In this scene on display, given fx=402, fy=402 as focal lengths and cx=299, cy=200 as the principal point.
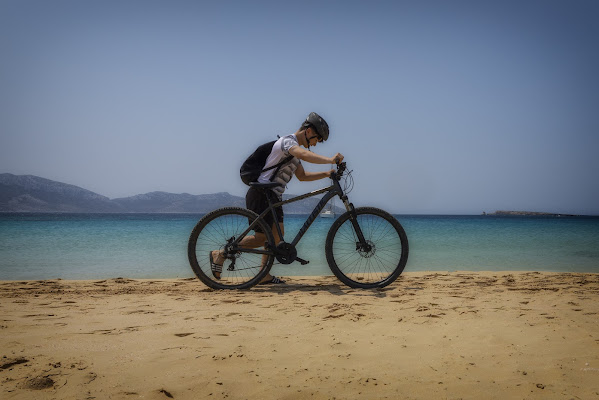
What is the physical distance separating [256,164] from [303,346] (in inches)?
99.4

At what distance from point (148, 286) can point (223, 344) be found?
109 inches

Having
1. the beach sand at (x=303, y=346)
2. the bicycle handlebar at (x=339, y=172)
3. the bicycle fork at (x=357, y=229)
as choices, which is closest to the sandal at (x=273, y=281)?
the beach sand at (x=303, y=346)

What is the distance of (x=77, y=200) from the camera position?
453ft

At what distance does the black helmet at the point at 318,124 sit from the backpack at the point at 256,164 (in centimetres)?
46

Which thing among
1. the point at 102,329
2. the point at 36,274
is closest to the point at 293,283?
the point at 102,329

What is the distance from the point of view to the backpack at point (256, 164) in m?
4.45

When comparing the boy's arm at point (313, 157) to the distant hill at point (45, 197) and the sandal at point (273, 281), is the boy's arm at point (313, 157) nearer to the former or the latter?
the sandal at point (273, 281)

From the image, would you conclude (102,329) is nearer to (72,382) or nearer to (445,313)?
(72,382)

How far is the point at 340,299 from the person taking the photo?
3.69 m

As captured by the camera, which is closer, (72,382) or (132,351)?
(72,382)

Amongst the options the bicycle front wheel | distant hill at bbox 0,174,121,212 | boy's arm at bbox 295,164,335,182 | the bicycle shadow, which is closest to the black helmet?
boy's arm at bbox 295,164,335,182

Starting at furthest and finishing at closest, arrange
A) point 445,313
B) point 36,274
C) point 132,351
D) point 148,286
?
point 36,274, point 148,286, point 445,313, point 132,351

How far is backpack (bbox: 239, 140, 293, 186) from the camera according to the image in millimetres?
4449

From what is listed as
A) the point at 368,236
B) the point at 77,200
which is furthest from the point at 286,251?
the point at 77,200
